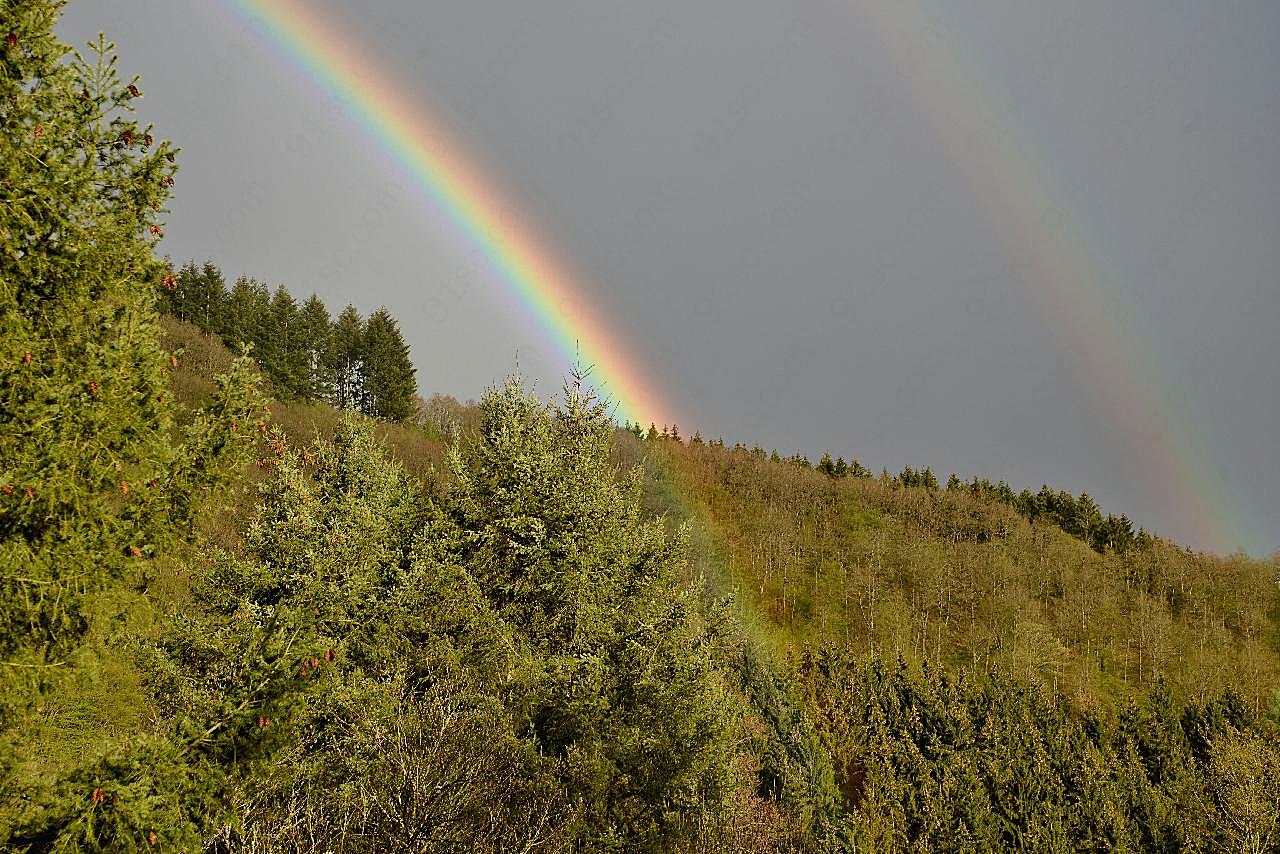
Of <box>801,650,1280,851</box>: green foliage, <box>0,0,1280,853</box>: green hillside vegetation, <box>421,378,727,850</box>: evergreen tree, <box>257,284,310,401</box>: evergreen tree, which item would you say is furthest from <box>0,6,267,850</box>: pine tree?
<box>257,284,310,401</box>: evergreen tree

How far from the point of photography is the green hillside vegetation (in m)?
5.36

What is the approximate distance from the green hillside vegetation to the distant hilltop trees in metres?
40.5

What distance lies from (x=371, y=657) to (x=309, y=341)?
70428 mm

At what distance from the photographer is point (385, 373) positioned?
76.0 meters

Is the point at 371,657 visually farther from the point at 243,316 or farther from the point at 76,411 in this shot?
the point at 243,316

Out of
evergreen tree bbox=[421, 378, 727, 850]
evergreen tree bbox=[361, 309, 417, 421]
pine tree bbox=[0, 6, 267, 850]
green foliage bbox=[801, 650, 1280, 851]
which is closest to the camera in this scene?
pine tree bbox=[0, 6, 267, 850]

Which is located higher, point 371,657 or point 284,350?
point 284,350

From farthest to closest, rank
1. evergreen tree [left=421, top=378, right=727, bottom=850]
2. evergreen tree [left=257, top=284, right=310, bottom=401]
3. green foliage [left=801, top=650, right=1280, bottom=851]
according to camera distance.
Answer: evergreen tree [left=257, top=284, right=310, bottom=401] < green foliage [left=801, top=650, right=1280, bottom=851] < evergreen tree [left=421, top=378, right=727, bottom=850]

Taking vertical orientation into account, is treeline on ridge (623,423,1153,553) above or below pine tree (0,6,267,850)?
above

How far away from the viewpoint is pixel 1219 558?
275ft

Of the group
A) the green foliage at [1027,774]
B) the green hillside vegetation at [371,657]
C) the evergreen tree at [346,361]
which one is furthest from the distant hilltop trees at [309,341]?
the green foliage at [1027,774]

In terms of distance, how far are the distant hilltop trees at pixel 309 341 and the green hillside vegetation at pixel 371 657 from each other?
1595 inches

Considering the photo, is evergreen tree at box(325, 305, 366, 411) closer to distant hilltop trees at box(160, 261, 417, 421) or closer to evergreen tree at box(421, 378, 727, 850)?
distant hilltop trees at box(160, 261, 417, 421)

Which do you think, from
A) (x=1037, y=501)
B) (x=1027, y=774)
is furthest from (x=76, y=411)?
(x=1037, y=501)
